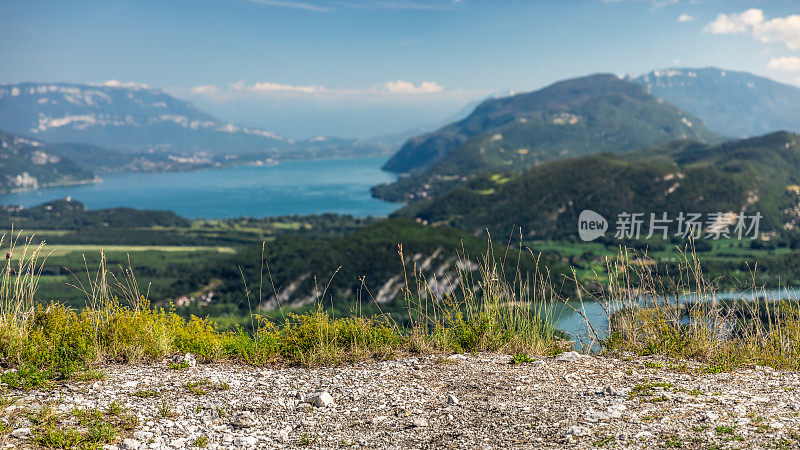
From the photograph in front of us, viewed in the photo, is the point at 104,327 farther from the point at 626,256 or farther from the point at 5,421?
the point at 626,256

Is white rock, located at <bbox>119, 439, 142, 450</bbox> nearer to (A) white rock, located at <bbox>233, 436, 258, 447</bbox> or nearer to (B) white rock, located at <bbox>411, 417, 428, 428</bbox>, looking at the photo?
(A) white rock, located at <bbox>233, 436, 258, 447</bbox>

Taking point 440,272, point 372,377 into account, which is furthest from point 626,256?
point 440,272

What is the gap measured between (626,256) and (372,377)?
5.10 meters

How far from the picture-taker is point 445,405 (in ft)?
23.2

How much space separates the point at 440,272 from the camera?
127562mm

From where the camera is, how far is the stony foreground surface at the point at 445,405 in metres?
6.04
